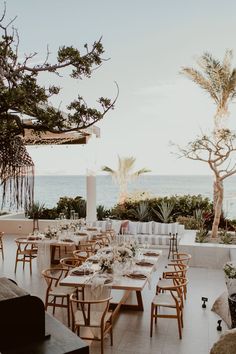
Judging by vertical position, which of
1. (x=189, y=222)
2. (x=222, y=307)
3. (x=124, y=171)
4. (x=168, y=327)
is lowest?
(x=168, y=327)

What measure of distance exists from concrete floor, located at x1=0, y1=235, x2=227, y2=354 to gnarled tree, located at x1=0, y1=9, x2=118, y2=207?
3.54 meters

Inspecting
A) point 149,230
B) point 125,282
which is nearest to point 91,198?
point 149,230

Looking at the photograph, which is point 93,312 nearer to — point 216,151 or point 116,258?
point 116,258

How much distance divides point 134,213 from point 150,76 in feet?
36.4

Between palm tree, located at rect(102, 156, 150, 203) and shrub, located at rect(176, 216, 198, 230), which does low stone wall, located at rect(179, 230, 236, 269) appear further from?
palm tree, located at rect(102, 156, 150, 203)

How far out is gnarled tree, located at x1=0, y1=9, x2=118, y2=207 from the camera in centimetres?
260

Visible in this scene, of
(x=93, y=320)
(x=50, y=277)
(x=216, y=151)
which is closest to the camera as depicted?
(x=93, y=320)

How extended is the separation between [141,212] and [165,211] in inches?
Answer: 37.6

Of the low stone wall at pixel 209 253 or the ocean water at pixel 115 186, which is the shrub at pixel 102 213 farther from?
the ocean water at pixel 115 186

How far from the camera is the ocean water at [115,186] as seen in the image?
A: 60056 millimetres

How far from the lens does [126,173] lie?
Result: 1630 cm

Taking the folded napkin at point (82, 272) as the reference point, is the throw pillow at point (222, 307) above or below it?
below

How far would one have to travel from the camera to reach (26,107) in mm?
2898

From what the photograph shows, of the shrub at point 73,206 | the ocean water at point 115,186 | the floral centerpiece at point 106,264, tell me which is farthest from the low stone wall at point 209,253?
the ocean water at point 115,186
